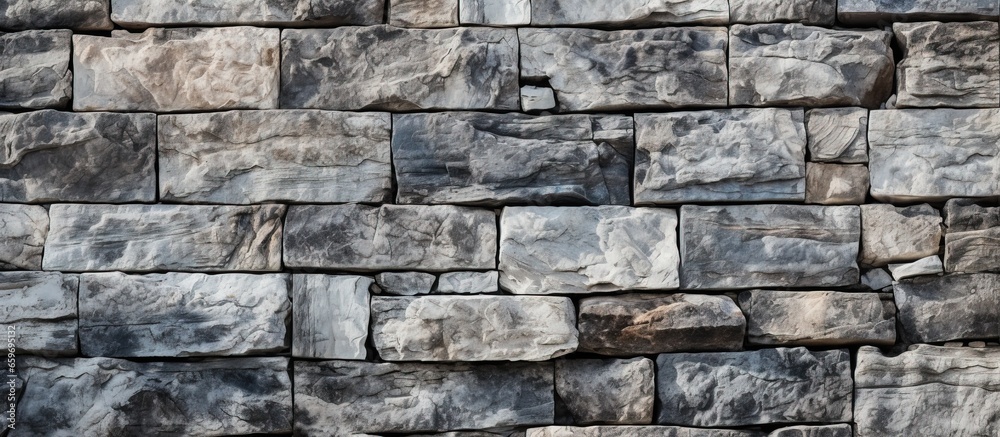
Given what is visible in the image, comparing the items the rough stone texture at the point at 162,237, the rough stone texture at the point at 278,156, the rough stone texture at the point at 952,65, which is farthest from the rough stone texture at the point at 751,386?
the rough stone texture at the point at 162,237

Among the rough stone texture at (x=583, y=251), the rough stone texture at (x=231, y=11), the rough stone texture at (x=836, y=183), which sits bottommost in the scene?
the rough stone texture at (x=583, y=251)

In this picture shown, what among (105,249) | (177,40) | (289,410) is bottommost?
(289,410)

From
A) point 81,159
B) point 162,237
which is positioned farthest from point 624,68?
point 81,159

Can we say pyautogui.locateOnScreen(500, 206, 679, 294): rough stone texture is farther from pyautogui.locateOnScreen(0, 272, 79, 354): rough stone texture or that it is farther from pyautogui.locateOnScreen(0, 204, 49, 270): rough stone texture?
pyautogui.locateOnScreen(0, 204, 49, 270): rough stone texture

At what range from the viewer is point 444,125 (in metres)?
3.01

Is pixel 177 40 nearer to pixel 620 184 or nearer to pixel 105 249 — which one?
pixel 105 249

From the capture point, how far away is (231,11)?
10.0 feet

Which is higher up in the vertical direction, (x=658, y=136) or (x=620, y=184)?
(x=658, y=136)

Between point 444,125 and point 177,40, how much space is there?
113cm

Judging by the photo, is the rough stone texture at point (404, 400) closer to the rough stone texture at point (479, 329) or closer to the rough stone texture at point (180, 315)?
the rough stone texture at point (479, 329)

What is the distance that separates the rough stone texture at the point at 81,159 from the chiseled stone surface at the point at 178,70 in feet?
0.28

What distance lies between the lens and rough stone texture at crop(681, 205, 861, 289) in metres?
3.01

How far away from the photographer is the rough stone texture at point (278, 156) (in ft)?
9.84

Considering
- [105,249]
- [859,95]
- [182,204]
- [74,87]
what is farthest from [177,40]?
[859,95]
